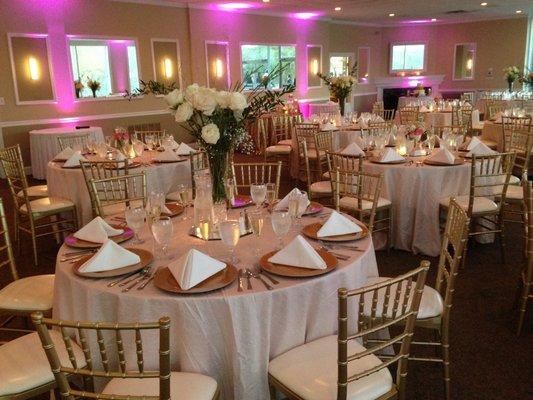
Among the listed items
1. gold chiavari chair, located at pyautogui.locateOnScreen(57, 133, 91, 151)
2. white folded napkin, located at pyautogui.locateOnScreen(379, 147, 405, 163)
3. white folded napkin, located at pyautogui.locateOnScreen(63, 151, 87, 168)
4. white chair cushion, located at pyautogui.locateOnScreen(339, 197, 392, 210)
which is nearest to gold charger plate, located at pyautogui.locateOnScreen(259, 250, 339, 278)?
white chair cushion, located at pyautogui.locateOnScreen(339, 197, 392, 210)

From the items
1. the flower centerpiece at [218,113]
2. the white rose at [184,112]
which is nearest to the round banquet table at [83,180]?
the flower centerpiece at [218,113]

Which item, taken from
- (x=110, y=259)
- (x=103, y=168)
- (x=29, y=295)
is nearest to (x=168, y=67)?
(x=103, y=168)

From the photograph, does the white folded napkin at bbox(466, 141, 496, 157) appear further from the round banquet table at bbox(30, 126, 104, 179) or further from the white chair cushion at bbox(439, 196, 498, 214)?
the round banquet table at bbox(30, 126, 104, 179)

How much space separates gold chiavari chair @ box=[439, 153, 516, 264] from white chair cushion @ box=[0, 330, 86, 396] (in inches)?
127

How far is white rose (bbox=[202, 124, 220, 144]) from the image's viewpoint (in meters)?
2.60

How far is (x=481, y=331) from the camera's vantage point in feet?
10.5

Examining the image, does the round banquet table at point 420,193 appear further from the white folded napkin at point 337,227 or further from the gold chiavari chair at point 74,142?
the gold chiavari chair at point 74,142

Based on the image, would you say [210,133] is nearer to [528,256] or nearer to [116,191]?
[116,191]

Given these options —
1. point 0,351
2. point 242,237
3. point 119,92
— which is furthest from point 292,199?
point 119,92

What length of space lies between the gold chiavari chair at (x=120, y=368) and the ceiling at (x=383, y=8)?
9.33 m

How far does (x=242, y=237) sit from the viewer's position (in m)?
2.59

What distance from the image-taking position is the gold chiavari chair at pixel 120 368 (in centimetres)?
141

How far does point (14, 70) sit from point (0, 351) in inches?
300

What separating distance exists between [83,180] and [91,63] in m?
7.37
